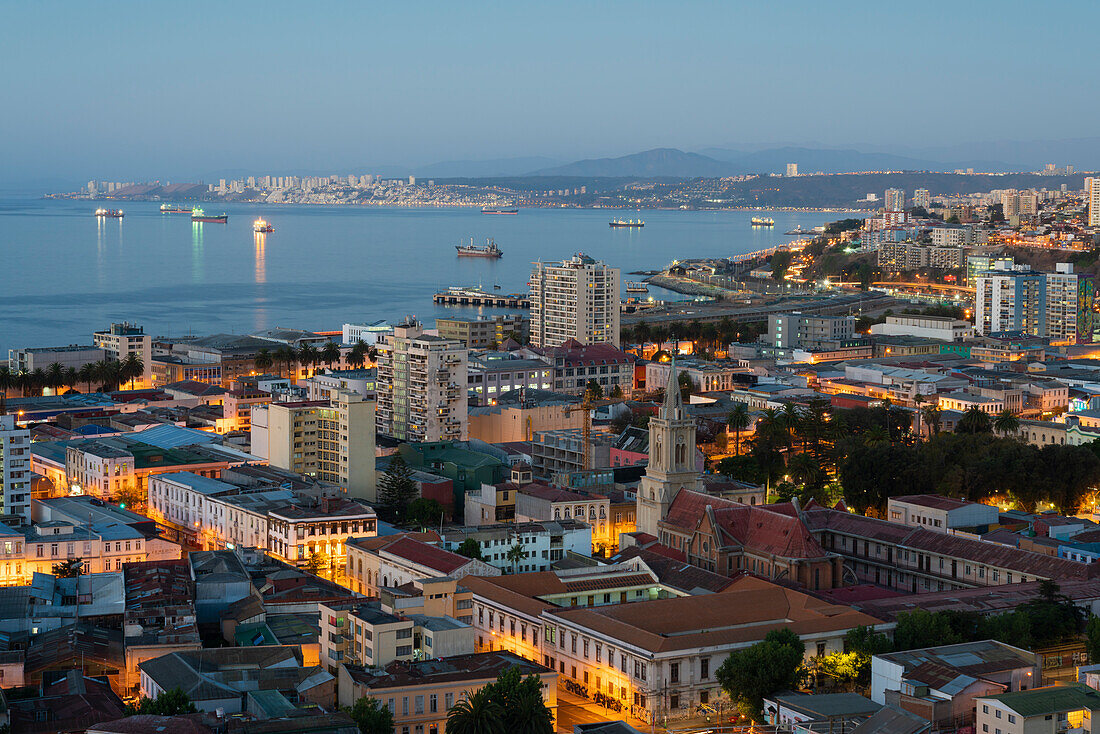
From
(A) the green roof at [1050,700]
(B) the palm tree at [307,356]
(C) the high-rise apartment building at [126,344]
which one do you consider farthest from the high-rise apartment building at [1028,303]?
(A) the green roof at [1050,700]

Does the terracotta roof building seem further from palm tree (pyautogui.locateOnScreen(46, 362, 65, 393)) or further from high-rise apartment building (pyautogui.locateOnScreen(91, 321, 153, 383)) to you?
high-rise apartment building (pyautogui.locateOnScreen(91, 321, 153, 383))

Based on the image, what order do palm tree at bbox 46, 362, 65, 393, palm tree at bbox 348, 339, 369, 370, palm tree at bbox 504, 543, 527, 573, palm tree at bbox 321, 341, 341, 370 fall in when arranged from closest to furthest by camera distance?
palm tree at bbox 504, 543, 527, 573
palm tree at bbox 46, 362, 65, 393
palm tree at bbox 321, 341, 341, 370
palm tree at bbox 348, 339, 369, 370

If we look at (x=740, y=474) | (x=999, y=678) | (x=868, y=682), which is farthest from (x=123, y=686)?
(x=740, y=474)

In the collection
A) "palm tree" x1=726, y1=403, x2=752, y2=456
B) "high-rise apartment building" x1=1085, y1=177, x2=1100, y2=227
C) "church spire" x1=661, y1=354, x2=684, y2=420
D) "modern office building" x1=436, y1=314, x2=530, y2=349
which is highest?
"high-rise apartment building" x1=1085, y1=177, x2=1100, y2=227

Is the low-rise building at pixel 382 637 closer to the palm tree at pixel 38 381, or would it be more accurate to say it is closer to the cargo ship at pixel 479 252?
the palm tree at pixel 38 381

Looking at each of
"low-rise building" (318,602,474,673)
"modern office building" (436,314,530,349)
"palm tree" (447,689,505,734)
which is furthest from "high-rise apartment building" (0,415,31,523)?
"modern office building" (436,314,530,349)

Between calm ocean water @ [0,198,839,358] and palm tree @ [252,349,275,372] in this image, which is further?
calm ocean water @ [0,198,839,358]

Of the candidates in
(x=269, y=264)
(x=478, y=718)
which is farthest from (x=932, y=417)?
(x=269, y=264)
